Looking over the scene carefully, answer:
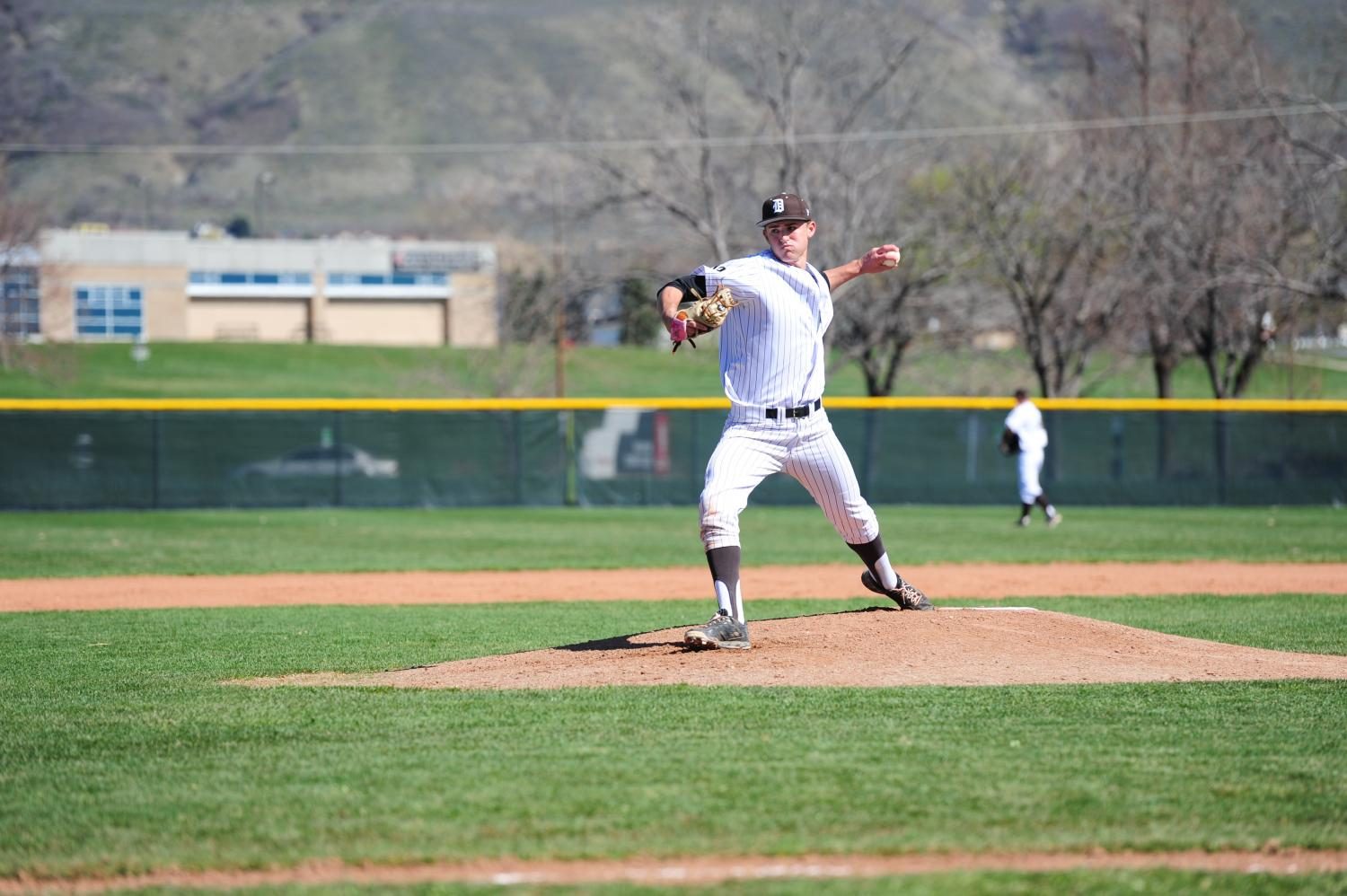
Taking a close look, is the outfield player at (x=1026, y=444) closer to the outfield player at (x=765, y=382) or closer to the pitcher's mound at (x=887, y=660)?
the pitcher's mound at (x=887, y=660)

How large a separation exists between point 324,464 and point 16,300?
2637cm

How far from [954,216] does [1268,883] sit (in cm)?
2953

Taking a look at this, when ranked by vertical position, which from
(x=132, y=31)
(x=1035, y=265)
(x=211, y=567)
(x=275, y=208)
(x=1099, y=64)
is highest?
(x=132, y=31)

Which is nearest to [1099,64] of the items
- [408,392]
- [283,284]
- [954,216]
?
[954,216]

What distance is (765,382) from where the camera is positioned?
22.4ft

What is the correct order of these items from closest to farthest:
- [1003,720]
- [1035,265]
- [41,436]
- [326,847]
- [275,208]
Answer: [326,847]
[1003,720]
[41,436]
[1035,265]
[275,208]

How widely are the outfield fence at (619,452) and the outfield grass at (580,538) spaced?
0.36 metres

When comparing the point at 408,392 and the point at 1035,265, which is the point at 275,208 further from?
the point at 1035,265

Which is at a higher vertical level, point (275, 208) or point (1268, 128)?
point (275, 208)

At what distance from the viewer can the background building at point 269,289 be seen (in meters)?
71.5

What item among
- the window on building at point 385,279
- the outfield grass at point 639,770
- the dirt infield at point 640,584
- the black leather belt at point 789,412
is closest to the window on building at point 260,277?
the window on building at point 385,279

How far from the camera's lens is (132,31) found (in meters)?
184

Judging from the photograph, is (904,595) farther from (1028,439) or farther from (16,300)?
(16,300)

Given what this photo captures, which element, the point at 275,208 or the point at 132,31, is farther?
the point at 132,31
